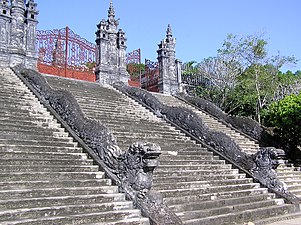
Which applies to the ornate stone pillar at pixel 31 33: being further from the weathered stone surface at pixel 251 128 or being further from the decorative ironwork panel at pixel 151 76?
the weathered stone surface at pixel 251 128

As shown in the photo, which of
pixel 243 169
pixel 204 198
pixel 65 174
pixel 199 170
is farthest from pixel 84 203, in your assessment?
pixel 243 169

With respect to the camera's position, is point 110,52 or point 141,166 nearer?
point 141,166

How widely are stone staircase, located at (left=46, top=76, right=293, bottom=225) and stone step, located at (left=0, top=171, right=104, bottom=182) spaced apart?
1232 mm

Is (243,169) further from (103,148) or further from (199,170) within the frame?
(103,148)

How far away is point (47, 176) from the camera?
234 inches

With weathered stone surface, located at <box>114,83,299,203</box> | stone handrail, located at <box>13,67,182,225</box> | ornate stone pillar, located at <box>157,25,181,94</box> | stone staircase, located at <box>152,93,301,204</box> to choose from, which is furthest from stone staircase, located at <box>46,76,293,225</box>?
ornate stone pillar, located at <box>157,25,181,94</box>

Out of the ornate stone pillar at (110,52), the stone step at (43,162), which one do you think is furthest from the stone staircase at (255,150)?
the stone step at (43,162)

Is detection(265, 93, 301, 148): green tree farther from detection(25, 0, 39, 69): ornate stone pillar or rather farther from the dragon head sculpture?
detection(25, 0, 39, 69): ornate stone pillar

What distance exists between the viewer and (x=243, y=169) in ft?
29.7

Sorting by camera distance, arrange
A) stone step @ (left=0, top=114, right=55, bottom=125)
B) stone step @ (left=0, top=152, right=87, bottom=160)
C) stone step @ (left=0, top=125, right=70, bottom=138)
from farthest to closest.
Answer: stone step @ (left=0, top=114, right=55, bottom=125) → stone step @ (left=0, top=125, right=70, bottom=138) → stone step @ (left=0, top=152, right=87, bottom=160)

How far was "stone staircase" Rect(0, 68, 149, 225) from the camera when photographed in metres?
5.01

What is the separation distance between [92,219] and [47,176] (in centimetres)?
120

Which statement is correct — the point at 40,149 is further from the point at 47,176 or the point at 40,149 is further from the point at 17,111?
the point at 17,111

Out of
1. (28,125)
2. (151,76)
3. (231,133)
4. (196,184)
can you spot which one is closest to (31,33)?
(151,76)
